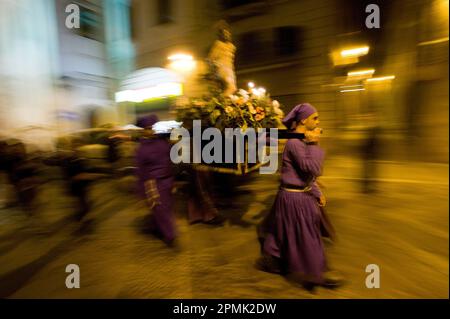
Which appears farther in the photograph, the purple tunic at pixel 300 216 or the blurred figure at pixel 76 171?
the blurred figure at pixel 76 171

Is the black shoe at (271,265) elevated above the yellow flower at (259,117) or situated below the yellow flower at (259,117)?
below

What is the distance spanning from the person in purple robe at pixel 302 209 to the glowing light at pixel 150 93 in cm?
749

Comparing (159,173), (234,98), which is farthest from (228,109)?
(159,173)

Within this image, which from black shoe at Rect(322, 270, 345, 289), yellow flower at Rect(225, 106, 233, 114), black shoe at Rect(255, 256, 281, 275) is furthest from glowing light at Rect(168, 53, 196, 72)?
black shoe at Rect(322, 270, 345, 289)

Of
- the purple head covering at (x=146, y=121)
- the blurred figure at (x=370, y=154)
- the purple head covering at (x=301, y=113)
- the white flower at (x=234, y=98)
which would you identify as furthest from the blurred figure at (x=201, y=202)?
the blurred figure at (x=370, y=154)

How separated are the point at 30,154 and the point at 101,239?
2196 millimetres

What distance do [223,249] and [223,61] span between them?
2.75 metres

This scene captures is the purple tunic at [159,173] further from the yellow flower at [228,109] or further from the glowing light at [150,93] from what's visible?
the glowing light at [150,93]

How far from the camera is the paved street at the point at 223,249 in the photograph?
3248mm

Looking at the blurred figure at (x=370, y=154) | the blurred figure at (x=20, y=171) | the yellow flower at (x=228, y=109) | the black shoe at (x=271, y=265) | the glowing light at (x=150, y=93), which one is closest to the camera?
the black shoe at (x=271, y=265)

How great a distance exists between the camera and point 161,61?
13.1 metres

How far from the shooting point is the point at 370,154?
5918 mm
